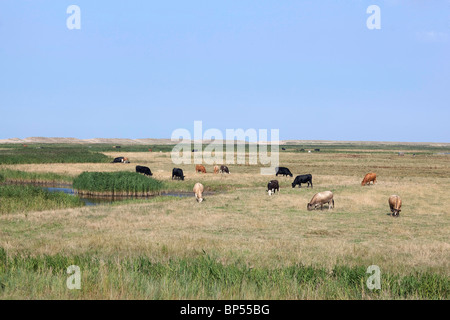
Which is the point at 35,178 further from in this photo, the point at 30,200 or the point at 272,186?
the point at 272,186

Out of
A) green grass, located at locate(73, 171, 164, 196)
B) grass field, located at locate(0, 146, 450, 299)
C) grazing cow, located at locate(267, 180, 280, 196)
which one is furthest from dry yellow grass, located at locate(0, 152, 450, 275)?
green grass, located at locate(73, 171, 164, 196)

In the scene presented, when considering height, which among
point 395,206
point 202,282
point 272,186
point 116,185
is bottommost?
point 116,185

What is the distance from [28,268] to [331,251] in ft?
28.0

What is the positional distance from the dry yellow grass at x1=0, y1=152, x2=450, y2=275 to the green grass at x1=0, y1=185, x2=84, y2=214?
12.9ft

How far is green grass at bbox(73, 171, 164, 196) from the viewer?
34594 mm

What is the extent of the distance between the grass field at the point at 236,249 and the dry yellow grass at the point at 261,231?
52 mm

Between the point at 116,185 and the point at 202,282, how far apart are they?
27.8 m

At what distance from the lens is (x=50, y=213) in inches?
821

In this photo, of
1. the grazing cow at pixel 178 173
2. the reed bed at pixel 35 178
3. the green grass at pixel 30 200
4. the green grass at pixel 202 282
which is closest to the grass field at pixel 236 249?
the green grass at pixel 202 282

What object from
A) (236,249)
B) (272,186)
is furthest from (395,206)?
(236,249)

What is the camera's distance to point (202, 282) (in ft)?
27.5

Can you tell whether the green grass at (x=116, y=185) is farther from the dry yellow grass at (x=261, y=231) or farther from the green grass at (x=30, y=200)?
the dry yellow grass at (x=261, y=231)
